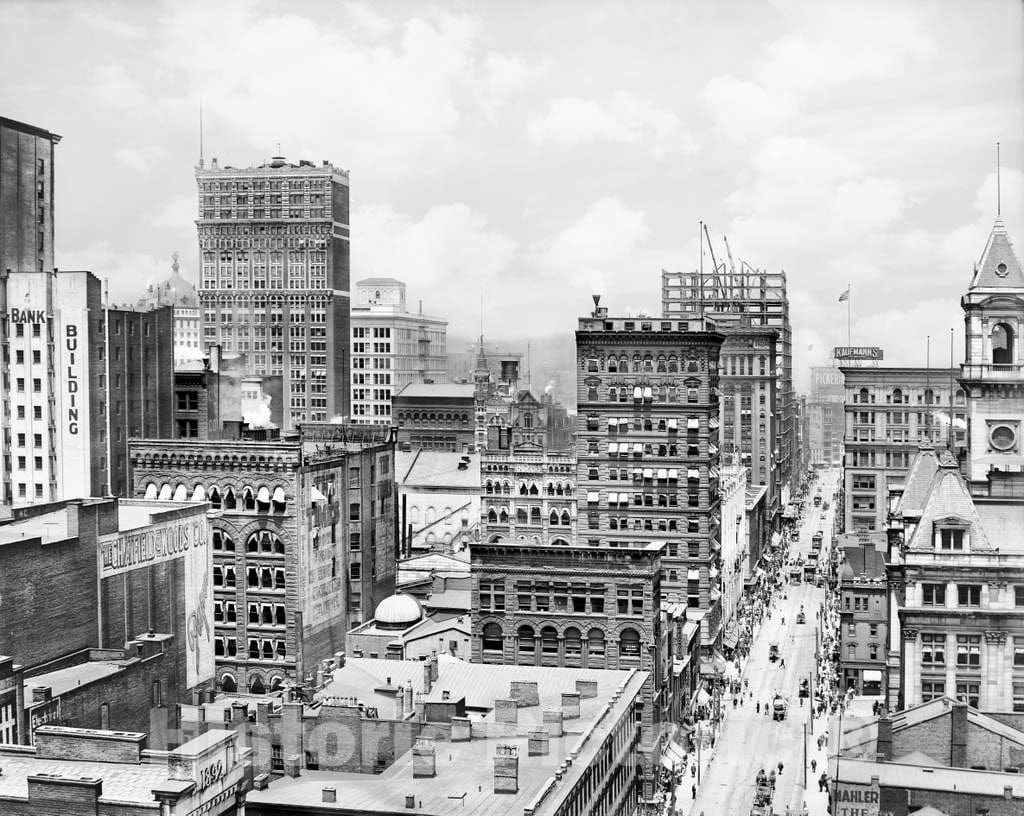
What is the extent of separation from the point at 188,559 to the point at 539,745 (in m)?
33.1

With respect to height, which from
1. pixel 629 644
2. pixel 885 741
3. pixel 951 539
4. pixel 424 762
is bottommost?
pixel 885 741

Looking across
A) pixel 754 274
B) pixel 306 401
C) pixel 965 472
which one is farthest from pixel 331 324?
pixel 965 472

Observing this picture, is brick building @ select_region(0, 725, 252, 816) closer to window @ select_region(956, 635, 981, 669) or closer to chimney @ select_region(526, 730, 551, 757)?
chimney @ select_region(526, 730, 551, 757)

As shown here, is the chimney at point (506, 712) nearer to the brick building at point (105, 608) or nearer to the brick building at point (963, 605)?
the brick building at point (105, 608)

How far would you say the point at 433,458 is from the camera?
154 metres

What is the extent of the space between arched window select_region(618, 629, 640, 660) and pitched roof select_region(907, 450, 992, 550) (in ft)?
58.8

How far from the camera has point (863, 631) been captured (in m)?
107

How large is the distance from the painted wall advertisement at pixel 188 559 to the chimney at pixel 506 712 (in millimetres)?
23909

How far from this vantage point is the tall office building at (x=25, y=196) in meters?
98.9

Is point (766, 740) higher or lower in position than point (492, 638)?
lower

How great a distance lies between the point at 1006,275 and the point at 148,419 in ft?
213

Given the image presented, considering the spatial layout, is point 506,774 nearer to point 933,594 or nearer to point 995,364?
point 933,594

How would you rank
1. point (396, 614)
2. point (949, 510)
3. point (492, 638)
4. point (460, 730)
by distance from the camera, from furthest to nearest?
point (396, 614), point (492, 638), point (949, 510), point (460, 730)

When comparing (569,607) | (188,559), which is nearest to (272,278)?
(188,559)
